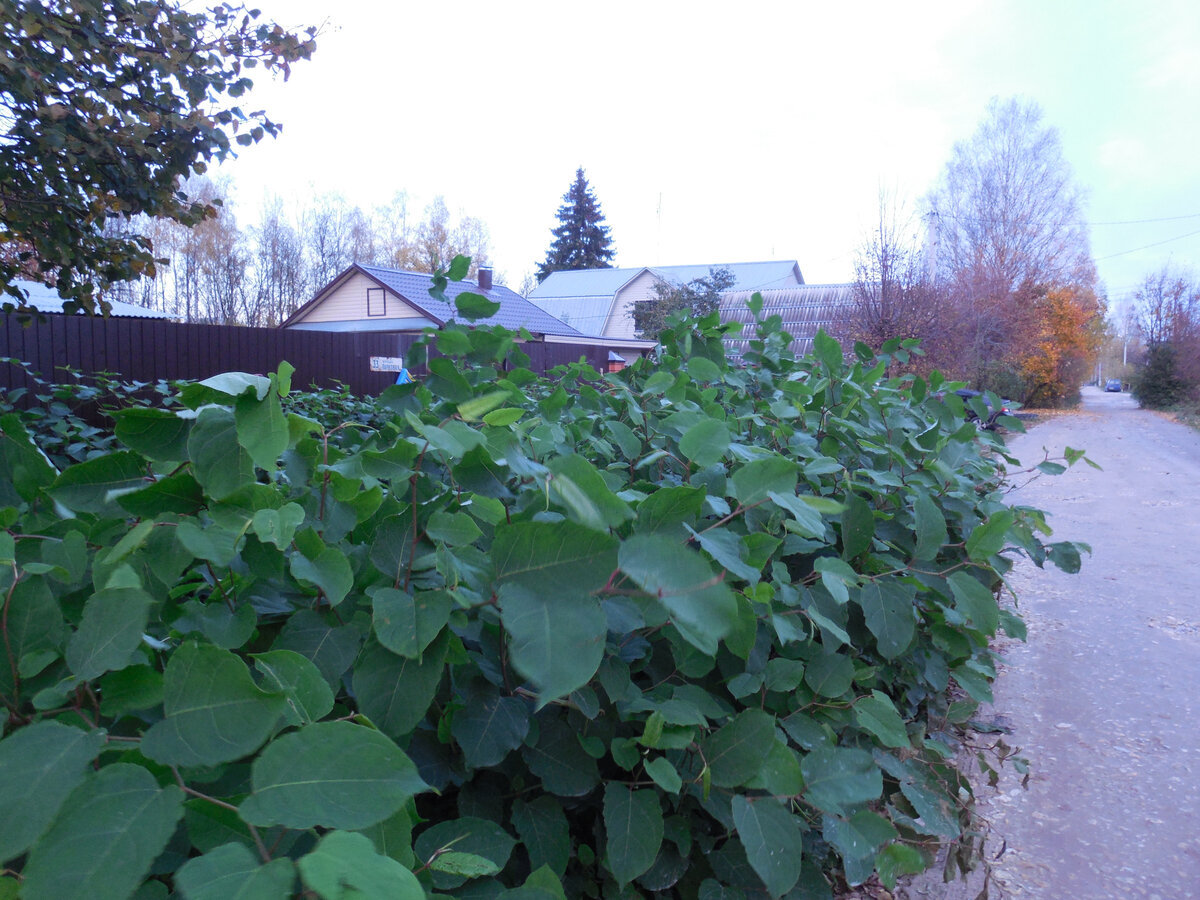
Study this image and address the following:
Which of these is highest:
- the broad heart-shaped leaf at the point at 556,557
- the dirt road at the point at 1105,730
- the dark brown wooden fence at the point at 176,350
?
the dark brown wooden fence at the point at 176,350

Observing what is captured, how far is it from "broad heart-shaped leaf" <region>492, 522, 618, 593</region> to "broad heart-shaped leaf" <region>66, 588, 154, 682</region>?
277 millimetres

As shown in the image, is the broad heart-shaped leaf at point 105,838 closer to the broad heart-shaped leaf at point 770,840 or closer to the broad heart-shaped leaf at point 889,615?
the broad heart-shaped leaf at point 770,840

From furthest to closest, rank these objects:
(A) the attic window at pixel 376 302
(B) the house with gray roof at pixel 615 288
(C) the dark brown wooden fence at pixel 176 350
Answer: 1. (B) the house with gray roof at pixel 615 288
2. (A) the attic window at pixel 376 302
3. (C) the dark brown wooden fence at pixel 176 350

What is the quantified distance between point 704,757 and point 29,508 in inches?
35.2

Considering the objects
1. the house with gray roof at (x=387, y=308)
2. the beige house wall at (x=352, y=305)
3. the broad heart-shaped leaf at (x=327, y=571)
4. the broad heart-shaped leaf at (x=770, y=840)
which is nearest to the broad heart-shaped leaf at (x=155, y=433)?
the broad heart-shaped leaf at (x=327, y=571)

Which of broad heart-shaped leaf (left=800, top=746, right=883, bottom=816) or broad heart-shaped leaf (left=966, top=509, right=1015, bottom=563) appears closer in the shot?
broad heart-shaped leaf (left=800, top=746, right=883, bottom=816)

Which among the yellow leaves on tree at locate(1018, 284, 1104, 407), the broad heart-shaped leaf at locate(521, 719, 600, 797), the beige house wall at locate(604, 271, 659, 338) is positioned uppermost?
the beige house wall at locate(604, 271, 659, 338)

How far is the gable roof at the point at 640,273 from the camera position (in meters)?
42.1

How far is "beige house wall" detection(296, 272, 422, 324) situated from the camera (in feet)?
93.7

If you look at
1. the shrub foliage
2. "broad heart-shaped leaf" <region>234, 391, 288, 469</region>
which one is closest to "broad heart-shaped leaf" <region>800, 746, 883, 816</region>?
the shrub foliage

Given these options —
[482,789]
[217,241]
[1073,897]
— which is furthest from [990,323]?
[217,241]

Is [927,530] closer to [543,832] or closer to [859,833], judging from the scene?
[859,833]

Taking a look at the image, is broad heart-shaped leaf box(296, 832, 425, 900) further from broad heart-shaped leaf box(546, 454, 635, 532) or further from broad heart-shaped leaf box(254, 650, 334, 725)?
broad heart-shaped leaf box(546, 454, 635, 532)

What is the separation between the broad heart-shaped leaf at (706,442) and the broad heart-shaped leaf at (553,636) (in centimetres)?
52
